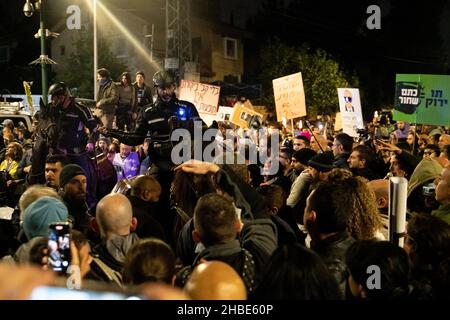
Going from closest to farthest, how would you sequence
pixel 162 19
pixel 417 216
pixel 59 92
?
pixel 417 216 → pixel 59 92 → pixel 162 19

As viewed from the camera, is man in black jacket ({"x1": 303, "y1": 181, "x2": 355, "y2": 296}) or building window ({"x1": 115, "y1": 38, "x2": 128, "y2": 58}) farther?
building window ({"x1": 115, "y1": 38, "x2": 128, "y2": 58})

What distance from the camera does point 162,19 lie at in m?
44.7

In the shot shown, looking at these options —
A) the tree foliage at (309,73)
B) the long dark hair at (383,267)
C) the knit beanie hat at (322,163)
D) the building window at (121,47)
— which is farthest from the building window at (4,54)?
the long dark hair at (383,267)

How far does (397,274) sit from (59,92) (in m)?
6.74

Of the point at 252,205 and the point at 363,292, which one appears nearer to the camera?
the point at 363,292

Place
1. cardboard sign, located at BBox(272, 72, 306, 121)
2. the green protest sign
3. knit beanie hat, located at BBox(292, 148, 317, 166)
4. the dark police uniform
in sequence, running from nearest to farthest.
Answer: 1. the dark police uniform
2. knit beanie hat, located at BBox(292, 148, 317, 166)
3. the green protest sign
4. cardboard sign, located at BBox(272, 72, 306, 121)

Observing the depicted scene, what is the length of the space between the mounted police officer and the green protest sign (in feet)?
18.3

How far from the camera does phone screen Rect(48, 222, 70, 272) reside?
2.78 m

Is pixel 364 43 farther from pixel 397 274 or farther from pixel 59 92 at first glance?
pixel 397 274

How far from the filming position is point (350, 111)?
1334 cm

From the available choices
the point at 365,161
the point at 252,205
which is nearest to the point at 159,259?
the point at 252,205

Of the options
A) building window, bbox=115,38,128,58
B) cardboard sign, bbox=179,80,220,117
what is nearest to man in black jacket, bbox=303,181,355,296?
cardboard sign, bbox=179,80,220,117

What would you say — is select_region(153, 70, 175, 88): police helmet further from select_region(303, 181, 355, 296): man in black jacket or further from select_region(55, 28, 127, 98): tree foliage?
select_region(55, 28, 127, 98): tree foliage

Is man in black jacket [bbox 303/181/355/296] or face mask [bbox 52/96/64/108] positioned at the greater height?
Answer: face mask [bbox 52/96/64/108]
